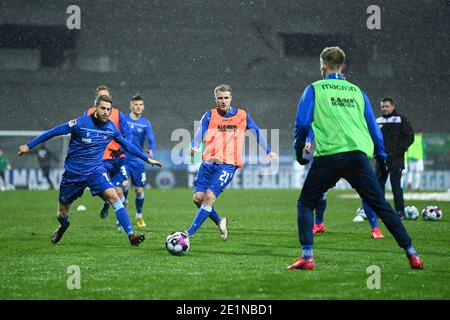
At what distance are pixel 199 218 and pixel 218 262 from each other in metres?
1.91

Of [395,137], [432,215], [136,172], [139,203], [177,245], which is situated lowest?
[177,245]

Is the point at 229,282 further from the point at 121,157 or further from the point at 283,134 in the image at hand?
the point at 283,134

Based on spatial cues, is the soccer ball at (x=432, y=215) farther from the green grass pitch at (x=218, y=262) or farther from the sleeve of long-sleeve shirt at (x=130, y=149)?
the sleeve of long-sleeve shirt at (x=130, y=149)

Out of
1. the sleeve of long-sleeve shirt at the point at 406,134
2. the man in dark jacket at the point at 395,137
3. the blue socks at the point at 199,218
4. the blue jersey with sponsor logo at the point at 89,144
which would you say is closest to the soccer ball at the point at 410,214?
the man in dark jacket at the point at 395,137

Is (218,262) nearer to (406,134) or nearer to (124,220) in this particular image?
(124,220)

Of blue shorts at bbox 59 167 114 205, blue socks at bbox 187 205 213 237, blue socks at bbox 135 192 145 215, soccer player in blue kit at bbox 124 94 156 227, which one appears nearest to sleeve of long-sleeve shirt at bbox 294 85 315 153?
blue socks at bbox 187 205 213 237

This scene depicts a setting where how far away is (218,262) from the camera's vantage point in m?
8.56

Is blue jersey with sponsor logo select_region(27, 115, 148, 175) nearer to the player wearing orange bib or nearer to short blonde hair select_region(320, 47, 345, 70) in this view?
the player wearing orange bib

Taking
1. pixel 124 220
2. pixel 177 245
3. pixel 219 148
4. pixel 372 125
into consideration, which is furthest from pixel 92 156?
pixel 372 125

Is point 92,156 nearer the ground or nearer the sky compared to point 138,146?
nearer the ground

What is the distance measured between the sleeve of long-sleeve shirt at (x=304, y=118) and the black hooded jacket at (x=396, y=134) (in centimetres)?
739

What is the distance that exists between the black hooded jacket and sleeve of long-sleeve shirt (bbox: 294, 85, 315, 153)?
24.2ft

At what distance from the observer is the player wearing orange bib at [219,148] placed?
10922 millimetres
